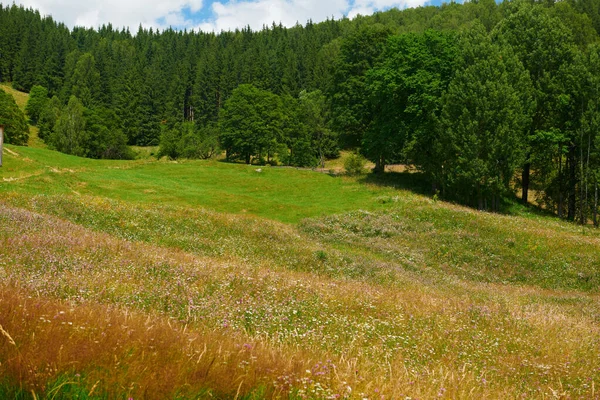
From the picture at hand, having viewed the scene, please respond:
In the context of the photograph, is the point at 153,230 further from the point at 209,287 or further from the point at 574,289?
the point at 574,289

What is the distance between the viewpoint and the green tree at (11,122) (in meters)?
86.2

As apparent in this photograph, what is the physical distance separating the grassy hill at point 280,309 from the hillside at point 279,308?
35 millimetres

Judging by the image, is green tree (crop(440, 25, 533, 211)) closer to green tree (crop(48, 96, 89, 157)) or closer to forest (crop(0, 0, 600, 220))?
forest (crop(0, 0, 600, 220))

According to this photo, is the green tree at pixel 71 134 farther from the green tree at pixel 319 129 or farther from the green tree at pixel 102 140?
the green tree at pixel 319 129

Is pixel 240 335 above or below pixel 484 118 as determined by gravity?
below

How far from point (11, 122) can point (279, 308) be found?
99.5 m

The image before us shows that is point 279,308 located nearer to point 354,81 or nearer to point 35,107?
point 354,81

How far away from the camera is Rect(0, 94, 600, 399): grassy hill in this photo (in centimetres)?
365

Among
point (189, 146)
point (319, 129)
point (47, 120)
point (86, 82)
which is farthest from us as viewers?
point (86, 82)

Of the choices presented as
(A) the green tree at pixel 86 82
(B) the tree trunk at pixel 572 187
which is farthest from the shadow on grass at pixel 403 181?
(A) the green tree at pixel 86 82

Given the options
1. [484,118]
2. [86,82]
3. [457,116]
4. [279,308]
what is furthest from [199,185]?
[86,82]

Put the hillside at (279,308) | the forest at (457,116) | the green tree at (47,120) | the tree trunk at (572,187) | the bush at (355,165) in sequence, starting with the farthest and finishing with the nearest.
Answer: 1. the green tree at (47,120)
2. the bush at (355,165)
3. the tree trunk at (572,187)
4. the forest at (457,116)
5. the hillside at (279,308)

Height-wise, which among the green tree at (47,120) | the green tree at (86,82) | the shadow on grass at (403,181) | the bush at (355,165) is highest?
the green tree at (86,82)

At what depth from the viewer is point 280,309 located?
27.8 feet
